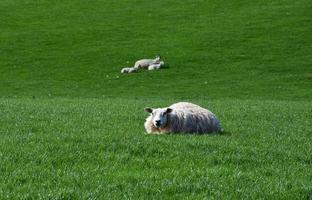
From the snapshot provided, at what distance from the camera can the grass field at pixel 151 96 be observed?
952cm

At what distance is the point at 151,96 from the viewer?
37938 millimetres

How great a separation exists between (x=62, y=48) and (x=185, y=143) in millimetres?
42825

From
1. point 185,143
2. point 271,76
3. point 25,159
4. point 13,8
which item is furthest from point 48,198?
point 13,8

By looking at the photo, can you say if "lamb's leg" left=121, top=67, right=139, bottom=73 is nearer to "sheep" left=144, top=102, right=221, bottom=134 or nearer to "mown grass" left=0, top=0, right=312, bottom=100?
"mown grass" left=0, top=0, right=312, bottom=100

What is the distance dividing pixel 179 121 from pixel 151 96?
868 inches

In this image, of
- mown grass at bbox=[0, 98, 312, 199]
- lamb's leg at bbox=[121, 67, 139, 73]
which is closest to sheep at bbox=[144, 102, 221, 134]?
mown grass at bbox=[0, 98, 312, 199]

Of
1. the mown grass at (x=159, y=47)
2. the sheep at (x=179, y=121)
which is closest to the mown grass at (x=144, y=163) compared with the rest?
the sheep at (x=179, y=121)

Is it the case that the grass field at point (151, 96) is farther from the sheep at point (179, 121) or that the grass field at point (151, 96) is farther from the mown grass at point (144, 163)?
the sheep at point (179, 121)

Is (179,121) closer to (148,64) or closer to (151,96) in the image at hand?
(151,96)

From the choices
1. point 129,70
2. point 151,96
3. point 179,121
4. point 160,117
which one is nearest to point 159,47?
point 129,70

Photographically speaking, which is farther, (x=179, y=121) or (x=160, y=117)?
(x=179, y=121)

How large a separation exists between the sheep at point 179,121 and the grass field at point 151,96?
478 mm

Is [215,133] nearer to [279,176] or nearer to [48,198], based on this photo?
[279,176]

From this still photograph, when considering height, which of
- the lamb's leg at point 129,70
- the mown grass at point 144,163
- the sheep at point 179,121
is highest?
the mown grass at point 144,163
